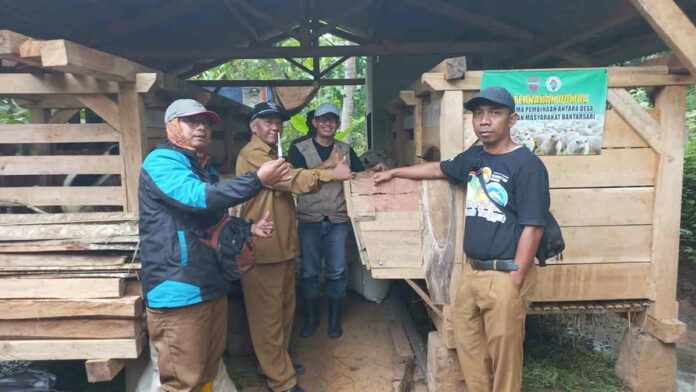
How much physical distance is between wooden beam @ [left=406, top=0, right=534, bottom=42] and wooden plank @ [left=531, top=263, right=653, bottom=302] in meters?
3.26

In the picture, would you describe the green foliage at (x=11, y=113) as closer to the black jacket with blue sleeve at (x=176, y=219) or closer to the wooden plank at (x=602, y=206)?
the black jacket with blue sleeve at (x=176, y=219)

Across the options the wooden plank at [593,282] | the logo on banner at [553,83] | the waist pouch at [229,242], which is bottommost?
the wooden plank at [593,282]

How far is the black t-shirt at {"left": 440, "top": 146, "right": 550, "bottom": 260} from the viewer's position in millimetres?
2549

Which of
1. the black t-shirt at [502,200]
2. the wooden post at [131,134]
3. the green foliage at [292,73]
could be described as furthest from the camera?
the green foliage at [292,73]

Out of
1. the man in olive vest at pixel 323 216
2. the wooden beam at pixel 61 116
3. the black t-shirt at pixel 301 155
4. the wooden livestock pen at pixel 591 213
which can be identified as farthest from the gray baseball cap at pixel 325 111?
the wooden beam at pixel 61 116

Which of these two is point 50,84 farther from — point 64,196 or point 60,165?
point 64,196

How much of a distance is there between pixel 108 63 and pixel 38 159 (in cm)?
108

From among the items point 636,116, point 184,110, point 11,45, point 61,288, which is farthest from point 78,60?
point 636,116

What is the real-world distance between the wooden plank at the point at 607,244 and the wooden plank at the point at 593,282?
5 centimetres

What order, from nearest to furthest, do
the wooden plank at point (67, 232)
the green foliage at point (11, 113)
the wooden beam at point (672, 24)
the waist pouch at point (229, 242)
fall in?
the waist pouch at point (229, 242)
the wooden beam at point (672, 24)
the wooden plank at point (67, 232)
the green foliage at point (11, 113)

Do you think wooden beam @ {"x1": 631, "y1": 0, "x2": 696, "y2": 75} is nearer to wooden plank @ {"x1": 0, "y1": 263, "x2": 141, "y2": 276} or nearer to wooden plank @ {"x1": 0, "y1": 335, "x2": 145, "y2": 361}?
wooden plank @ {"x1": 0, "y1": 263, "x2": 141, "y2": 276}

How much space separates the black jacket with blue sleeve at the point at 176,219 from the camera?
244cm

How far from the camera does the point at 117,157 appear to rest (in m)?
3.37

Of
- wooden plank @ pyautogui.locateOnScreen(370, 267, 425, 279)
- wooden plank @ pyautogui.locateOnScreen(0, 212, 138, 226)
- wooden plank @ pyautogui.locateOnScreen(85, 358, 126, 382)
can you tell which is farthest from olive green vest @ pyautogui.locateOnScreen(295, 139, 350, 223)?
wooden plank @ pyautogui.locateOnScreen(85, 358, 126, 382)
